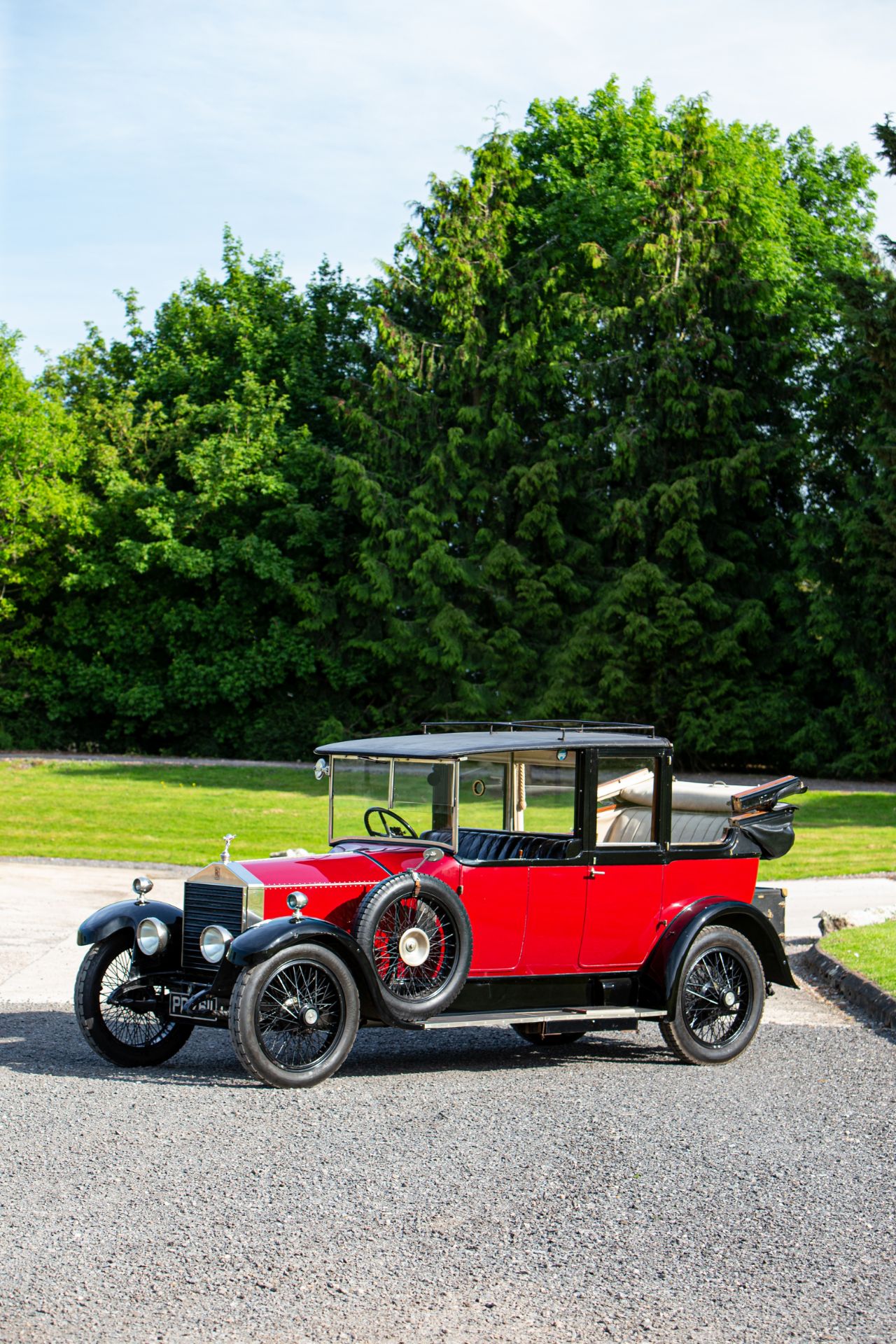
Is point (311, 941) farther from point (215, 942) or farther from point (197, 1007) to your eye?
point (197, 1007)

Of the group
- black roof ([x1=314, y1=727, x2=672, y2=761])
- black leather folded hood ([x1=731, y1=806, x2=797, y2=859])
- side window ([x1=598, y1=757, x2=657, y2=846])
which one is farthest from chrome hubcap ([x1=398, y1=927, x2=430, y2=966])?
black leather folded hood ([x1=731, y1=806, x2=797, y2=859])

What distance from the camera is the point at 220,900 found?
7.80 m

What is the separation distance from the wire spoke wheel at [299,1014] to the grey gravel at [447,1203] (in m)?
0.25

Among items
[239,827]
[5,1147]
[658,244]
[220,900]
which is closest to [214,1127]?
[5,1147]

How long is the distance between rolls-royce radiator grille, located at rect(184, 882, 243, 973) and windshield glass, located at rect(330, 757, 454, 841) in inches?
46.4

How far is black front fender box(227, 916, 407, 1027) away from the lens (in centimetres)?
718

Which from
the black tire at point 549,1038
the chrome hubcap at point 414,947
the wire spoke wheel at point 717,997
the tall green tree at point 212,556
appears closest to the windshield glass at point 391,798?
the chrome hubcap at point 414,947

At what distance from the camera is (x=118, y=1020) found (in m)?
8.17

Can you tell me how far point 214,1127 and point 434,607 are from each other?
30.7 metres

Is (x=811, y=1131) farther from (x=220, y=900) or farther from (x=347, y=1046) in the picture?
(x=220, y=900)

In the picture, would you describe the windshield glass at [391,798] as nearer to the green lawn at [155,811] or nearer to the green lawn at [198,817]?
the green lawn at [155,811]

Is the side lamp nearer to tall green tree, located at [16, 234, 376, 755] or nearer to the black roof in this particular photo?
the black roof

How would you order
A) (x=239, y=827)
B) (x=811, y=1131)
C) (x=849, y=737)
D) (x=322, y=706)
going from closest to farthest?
(x=811, y=1131) → (x=239, y=827) → (x=849, y=737) → (x=322, y=706)

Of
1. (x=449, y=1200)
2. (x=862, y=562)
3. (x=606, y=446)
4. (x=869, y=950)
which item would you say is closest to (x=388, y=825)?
(x=449, y=1200)
